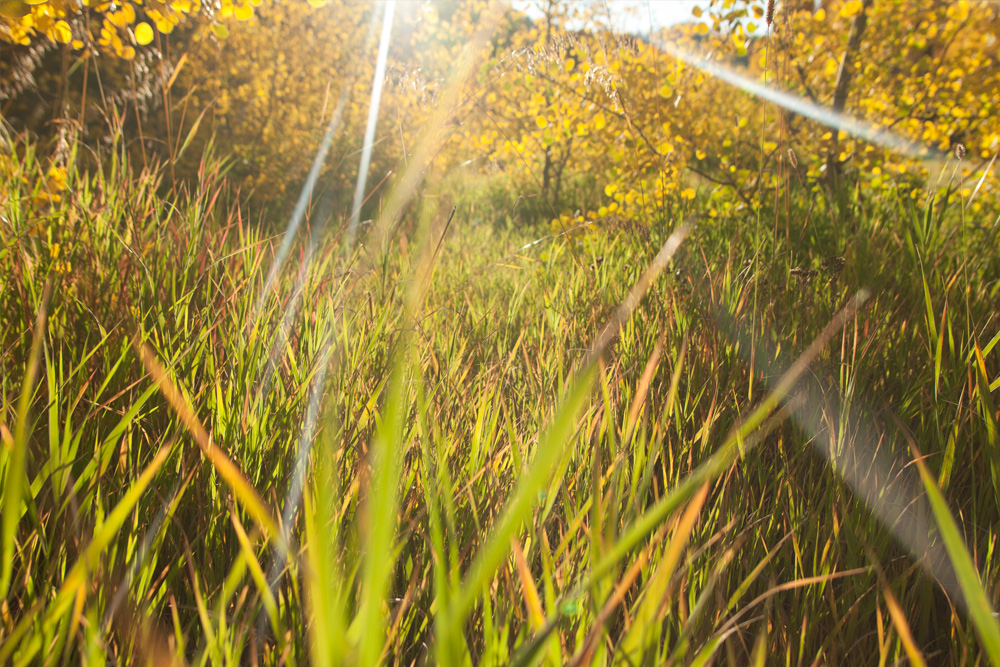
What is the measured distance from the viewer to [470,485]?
601mm

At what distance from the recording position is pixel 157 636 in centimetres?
A: 55

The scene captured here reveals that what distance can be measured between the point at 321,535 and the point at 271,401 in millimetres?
599

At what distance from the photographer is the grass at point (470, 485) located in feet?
1.27

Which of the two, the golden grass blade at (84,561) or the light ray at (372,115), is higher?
the light ray at (372,115)

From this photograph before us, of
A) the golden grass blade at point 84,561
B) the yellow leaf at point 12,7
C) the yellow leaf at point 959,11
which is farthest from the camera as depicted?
the yellow leaf at point 959,11

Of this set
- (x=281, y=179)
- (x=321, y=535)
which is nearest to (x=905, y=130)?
(x=321, y=535)

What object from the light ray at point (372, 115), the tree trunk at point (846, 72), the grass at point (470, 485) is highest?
the tree trunk at point (846, 72)

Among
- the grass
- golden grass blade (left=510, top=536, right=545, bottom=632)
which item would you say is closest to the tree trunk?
the grass

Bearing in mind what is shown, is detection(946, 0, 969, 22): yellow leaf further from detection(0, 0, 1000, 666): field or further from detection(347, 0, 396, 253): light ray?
detection(347, 0, 396, 253): light ray

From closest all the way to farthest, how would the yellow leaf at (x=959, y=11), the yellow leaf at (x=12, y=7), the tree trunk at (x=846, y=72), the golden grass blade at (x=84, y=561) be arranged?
the golden grass blade at (x=84, y=561), the yellow leaf at (x=12, y=7), the yellow leaf at (x=959, y=11), the tree trunk at (x=846, y=72)

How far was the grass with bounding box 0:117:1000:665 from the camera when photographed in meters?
0.39

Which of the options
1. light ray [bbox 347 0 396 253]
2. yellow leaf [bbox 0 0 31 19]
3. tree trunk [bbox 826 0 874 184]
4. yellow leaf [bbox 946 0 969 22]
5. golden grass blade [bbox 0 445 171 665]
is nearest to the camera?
golden grass blade [bbox 0 445 171 665]

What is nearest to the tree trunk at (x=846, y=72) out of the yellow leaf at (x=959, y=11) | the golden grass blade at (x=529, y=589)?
the yellow leaf at (x=959, y=11)

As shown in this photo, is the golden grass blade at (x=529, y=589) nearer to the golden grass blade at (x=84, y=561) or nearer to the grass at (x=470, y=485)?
the grass at (x=470, y=485)
